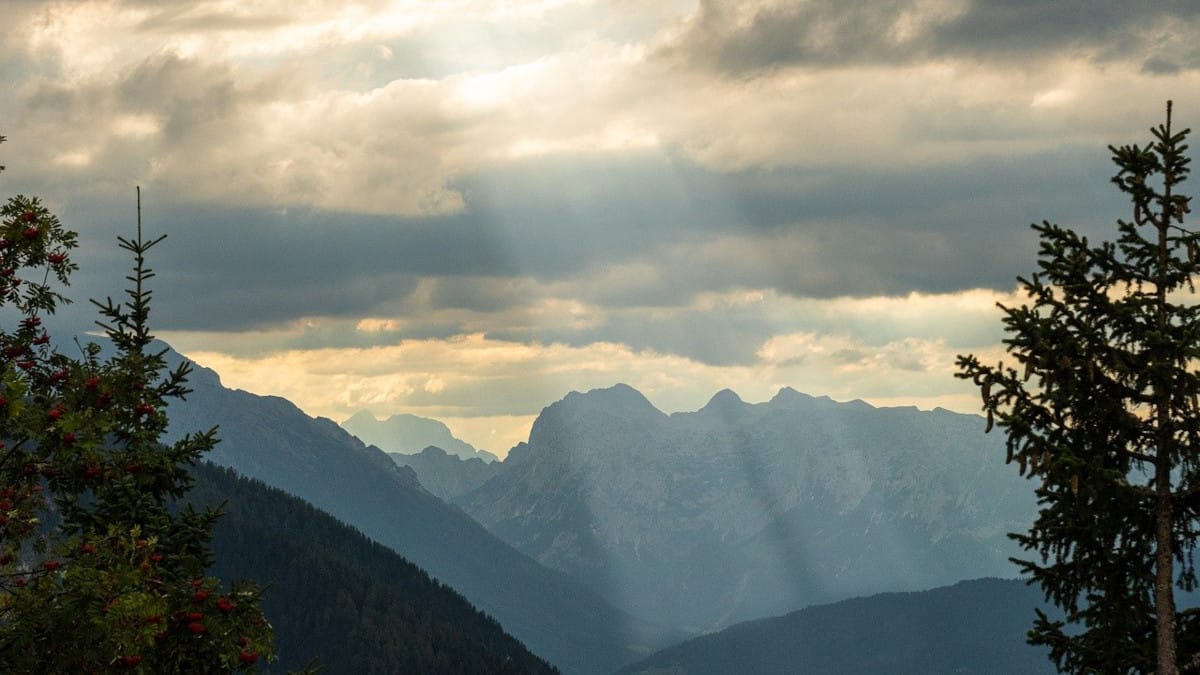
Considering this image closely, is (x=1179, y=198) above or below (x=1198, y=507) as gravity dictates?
above

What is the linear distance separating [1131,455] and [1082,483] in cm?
146

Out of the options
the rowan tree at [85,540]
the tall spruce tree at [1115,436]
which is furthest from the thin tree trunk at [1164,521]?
the rowan tree at [85,540]

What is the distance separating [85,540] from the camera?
75.7 ft

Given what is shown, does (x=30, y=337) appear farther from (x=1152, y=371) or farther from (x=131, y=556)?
(x=1152, y=371)

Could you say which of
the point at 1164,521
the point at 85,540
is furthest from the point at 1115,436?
the point at 85,540

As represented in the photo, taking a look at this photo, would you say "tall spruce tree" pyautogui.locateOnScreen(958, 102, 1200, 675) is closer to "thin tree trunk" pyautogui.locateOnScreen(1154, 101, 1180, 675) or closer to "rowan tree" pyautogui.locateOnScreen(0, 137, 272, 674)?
"thin tree trunk" pyautogui.locateOnScreen(1154, 101, 1180, 675)

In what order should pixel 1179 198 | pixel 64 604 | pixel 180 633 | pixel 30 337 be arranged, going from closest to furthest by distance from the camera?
pixel 64 604, pixel 180 633, pixel 30 337, pixel 1179 198

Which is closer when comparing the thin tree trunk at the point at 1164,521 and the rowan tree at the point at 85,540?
the rowan tree at the point at 85,540

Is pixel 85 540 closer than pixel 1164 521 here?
Yes

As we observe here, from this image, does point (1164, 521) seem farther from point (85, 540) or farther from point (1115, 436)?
point (85, 540)

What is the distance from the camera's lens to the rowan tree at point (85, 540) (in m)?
21.4

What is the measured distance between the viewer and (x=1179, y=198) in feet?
91.5

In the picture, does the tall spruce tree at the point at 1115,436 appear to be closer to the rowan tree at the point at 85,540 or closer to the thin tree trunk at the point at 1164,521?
the thin tree trunk at the point at 1164,521

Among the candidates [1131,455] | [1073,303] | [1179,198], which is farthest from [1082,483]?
[1179,198]
